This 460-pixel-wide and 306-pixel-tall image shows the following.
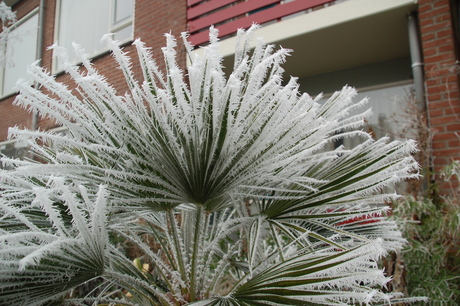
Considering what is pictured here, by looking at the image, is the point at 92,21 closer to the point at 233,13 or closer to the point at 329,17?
the point at 233,13

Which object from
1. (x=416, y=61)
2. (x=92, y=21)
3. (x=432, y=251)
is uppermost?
(x=92, y=21)

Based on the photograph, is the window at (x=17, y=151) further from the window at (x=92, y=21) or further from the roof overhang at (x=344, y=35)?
the window at (x=92, y=21)

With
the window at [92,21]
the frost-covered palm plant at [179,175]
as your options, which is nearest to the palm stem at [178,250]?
the frost-covered palm plant at [179,175]

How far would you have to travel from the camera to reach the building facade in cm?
291

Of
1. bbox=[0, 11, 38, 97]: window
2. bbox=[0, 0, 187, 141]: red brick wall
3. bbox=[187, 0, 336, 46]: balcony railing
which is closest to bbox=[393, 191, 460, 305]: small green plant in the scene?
bbox=[187, 0, 336, 46]: balcony railing

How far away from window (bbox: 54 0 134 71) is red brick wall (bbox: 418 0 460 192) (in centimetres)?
415

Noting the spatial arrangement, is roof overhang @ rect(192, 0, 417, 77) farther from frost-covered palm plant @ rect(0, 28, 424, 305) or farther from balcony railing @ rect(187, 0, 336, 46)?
frost-covered palm plant @ rect(0, 28, 424, 305)

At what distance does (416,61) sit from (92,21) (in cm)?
516

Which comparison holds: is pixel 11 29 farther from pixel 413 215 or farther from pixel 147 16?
pixel 413 215

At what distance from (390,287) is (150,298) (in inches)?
55.8

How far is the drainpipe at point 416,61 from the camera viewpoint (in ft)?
9.98

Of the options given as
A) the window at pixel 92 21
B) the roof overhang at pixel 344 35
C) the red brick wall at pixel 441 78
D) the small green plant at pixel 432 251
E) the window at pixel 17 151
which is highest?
the window at pixel 92 21

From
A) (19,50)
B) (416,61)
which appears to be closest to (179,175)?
(416,61)

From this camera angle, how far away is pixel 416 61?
3.11 m
